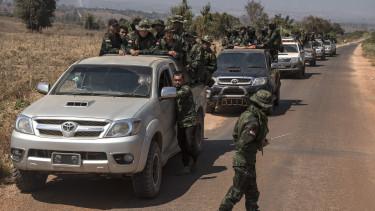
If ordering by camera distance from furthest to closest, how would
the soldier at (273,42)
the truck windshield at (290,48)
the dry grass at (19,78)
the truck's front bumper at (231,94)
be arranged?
the truck windshield at (290,48)
the soldier at (273,42)
the truck's front bumper at (231,94)
the dry grass at (19,78)

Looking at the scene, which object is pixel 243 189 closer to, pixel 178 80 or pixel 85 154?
pixel 85 154

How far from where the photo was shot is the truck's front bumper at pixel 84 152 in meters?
6.59

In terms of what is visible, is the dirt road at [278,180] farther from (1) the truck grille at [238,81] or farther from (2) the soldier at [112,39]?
(2) the soldier at [112,39]

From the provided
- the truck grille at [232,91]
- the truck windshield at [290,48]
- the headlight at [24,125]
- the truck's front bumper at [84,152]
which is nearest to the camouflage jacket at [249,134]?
the truck's front bumper at [84,152]

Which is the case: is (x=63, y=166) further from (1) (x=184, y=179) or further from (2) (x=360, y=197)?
(2) (x=360, y=197)

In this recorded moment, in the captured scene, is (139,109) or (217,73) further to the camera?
(217,73)

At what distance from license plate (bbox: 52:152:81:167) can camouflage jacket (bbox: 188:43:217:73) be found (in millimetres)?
4537

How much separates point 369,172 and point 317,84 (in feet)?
53.6

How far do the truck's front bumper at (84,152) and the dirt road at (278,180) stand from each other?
480 mm

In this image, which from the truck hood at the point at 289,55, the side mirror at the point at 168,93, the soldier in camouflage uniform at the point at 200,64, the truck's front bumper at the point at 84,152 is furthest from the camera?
the truck hood at the point at 289,55

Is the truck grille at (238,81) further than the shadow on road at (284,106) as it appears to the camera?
No

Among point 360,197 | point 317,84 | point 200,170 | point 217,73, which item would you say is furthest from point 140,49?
point 317,84

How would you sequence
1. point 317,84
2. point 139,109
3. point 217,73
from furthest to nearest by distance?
point 317,84 → point 217,73 → point 139,109

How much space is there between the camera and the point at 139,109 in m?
7.16
